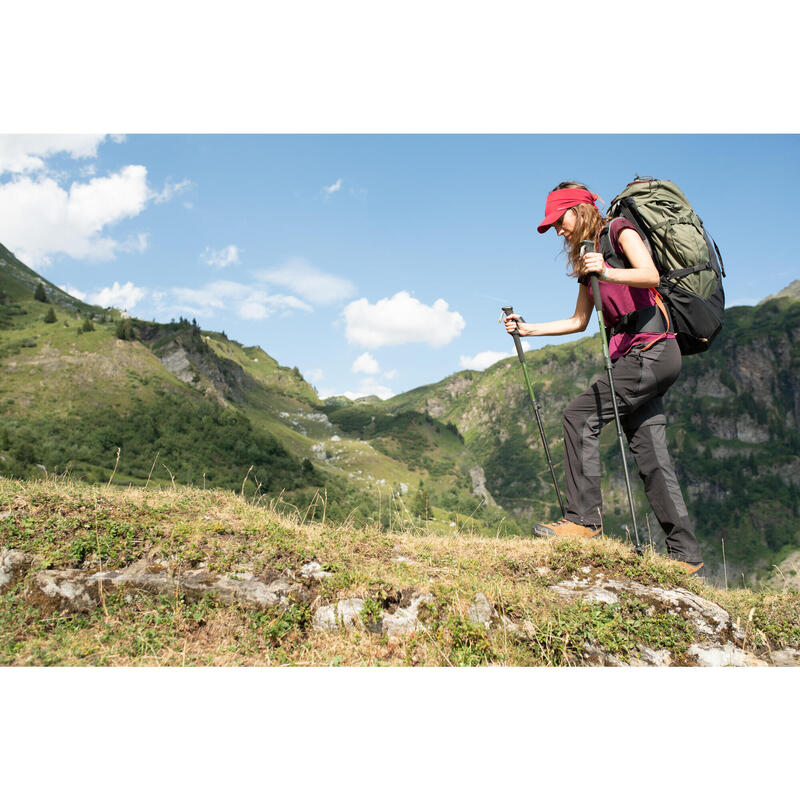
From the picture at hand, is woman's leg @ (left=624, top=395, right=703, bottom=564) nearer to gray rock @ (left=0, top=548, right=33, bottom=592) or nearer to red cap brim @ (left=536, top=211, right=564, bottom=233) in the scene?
red cap brim @ (left=536, top=211, right=564, bottom=233)

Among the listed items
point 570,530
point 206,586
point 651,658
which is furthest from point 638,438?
point 206,586

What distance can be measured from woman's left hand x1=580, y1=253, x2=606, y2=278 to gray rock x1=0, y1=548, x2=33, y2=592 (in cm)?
643

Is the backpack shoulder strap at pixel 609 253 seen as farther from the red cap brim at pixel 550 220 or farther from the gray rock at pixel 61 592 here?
the gray rock at pixel 61 592

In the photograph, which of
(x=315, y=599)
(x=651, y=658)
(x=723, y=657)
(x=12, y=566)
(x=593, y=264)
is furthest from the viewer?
(x=593, y=264)

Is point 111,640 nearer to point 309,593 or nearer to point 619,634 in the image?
point 309,593

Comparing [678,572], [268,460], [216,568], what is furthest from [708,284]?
[268,460]

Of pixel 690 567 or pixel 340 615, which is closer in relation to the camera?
pixel 340 615

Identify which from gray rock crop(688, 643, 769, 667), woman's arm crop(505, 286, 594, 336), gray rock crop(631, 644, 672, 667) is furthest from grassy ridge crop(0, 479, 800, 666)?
woman's arm crop(505, 286, 594, 336)

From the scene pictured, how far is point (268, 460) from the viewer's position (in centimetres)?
12025

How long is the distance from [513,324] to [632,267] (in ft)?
5.20

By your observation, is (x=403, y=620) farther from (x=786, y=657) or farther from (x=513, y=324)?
(x=513, y=324)

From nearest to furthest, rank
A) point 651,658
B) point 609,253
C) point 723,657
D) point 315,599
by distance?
point 651,658
point 723,657
point 315,599
point 609,253

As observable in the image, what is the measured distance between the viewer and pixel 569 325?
6.04 metres

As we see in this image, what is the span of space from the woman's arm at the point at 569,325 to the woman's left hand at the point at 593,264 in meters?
0.92
